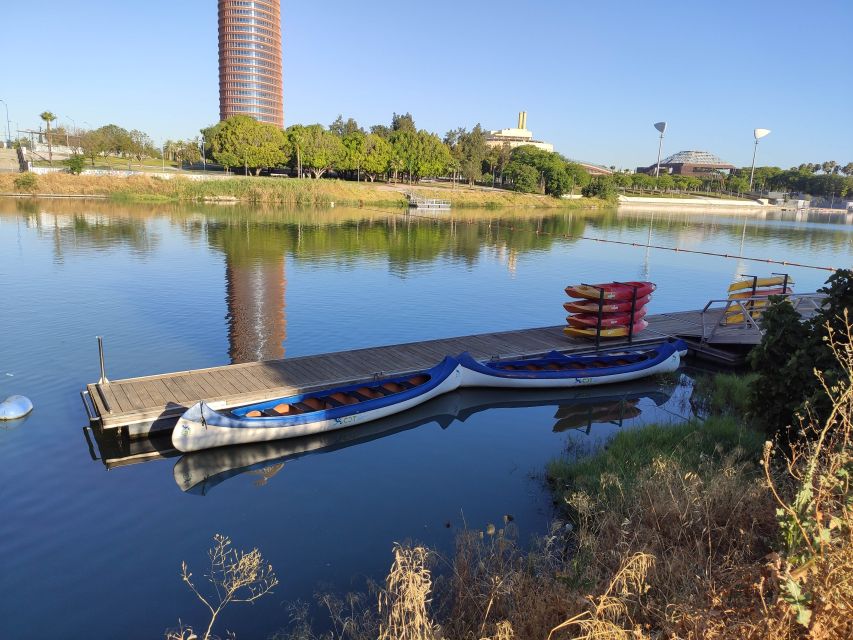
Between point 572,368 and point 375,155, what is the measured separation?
91.4 m

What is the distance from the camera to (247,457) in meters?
12.8

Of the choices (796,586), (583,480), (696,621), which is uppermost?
(796,586)

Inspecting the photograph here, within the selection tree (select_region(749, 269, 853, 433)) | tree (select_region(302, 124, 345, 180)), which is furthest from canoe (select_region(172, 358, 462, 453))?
tree (select_region(302, 124, 345, 180))

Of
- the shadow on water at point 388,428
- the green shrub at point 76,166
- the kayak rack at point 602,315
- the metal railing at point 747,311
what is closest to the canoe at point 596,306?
the kayak rack at point 602,315

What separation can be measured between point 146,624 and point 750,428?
11.3m

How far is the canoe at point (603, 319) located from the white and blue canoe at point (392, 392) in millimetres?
1035

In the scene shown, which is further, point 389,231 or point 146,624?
point 389,231

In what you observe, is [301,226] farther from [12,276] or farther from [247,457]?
[247,457]

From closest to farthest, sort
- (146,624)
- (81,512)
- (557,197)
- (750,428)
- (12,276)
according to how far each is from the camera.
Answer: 1. (146,624)
2. (81,512)
3. (750,428)
4. (12,276)
5. (557,197)

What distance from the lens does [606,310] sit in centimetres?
1923

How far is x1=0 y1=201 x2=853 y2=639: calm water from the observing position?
9031 mm

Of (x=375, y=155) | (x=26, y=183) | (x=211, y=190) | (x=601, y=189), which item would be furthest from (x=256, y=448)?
(x=601, y=189)

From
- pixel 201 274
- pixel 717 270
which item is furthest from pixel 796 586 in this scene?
pixel 717 270

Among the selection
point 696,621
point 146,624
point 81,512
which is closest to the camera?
point 696,621
